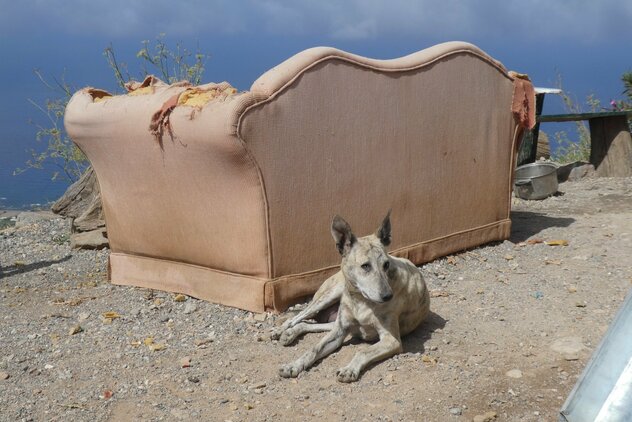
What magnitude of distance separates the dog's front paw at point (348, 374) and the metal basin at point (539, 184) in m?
6.15

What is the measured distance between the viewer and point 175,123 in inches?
244

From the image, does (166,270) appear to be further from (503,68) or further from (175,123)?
(503,68)

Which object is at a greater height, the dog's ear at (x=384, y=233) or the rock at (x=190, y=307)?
the dog's ear at (x=384, y=233)

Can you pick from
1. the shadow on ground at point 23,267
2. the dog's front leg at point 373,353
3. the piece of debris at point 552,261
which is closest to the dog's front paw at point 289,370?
the dog's front leg at point 373,353

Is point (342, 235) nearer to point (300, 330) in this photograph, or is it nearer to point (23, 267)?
point (300, 330)

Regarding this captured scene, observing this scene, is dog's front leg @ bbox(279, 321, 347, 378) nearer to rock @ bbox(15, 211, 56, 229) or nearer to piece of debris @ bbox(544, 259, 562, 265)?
piece of debris @ bbox(544, 259, 562, 265)

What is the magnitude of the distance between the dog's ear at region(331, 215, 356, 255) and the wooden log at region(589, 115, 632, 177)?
7922 millimetres

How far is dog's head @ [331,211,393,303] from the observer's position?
510cm

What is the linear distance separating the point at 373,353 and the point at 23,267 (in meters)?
4.96

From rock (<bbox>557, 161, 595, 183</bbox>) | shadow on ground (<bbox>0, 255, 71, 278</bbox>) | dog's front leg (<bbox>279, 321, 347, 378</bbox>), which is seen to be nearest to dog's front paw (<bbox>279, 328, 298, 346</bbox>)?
dog's front leg (<bbox>279, 321, 347, 378</bbox>)

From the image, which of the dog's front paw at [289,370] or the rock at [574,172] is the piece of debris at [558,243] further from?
the rock at [574,172]

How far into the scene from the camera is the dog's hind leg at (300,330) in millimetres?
5629

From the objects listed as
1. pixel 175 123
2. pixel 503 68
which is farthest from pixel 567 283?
pixel 175 123

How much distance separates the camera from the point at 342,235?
5.36 meters
